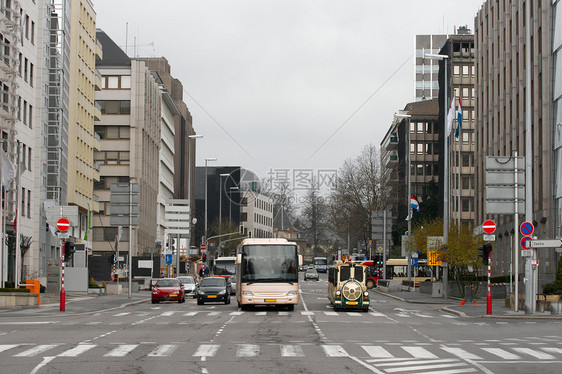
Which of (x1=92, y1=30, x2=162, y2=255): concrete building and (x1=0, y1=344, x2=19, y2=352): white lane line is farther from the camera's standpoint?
(x1=92, y1=30, x2=162, y2=255): concrete building

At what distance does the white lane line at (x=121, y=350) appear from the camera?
59.7 feet

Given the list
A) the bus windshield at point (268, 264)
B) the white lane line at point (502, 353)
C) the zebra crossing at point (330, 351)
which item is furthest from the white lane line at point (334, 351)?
the bus windshield at point (268, 264)

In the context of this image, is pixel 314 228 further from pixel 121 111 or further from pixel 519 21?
pixel 519 21

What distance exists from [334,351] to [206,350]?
2.72m

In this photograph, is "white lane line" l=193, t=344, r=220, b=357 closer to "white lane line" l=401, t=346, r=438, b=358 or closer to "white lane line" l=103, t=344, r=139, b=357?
"white lane line" l=103, t=344, r=139, b=357

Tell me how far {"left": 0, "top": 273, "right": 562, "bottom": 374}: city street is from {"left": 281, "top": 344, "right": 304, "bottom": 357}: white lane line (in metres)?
0.02

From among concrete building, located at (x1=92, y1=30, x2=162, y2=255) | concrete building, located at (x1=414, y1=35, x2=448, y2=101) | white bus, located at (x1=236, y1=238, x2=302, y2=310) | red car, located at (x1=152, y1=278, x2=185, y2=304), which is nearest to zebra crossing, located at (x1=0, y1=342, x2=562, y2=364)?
white bus, located at (x1=236, y1=238, x2=302, y2=310)

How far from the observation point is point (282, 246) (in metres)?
40.2

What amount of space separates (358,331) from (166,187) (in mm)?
107695

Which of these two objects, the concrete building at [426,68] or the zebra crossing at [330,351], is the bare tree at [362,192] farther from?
the concrete building at [426,68]

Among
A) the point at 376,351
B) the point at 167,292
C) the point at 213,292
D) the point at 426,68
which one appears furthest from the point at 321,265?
the point at 376,351

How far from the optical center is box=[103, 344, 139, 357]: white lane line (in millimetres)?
18203

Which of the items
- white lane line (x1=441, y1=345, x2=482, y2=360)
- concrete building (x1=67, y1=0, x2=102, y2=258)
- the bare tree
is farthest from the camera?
the bare tree

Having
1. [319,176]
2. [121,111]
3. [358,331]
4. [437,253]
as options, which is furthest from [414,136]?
[358,331]
